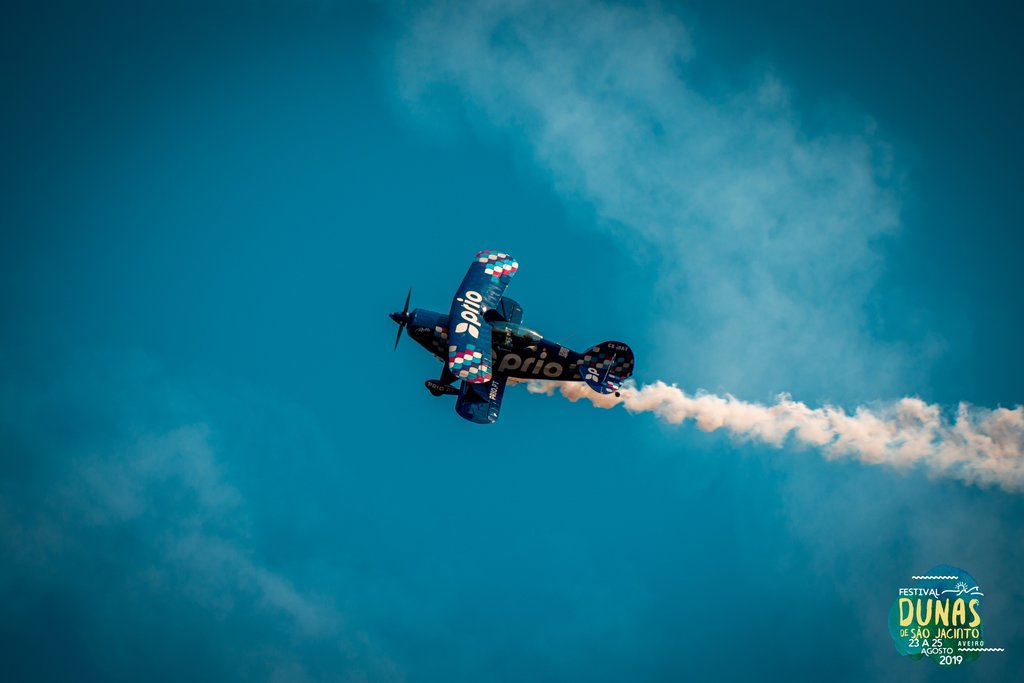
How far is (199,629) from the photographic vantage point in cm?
7319

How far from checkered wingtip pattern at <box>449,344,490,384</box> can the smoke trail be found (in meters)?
5.20

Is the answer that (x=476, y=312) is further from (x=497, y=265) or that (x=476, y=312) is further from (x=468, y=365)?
(x=497, y=265)

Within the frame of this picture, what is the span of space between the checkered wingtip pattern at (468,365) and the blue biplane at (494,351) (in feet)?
1.96

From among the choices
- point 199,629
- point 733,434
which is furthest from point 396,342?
point 199,629

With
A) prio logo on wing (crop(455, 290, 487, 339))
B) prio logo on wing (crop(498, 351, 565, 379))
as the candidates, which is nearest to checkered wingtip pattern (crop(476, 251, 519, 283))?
prio logo on wing (crop(455, 290, 487, 339))

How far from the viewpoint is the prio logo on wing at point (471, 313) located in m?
33.9

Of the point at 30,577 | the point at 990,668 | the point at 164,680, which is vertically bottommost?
the point at 164,680

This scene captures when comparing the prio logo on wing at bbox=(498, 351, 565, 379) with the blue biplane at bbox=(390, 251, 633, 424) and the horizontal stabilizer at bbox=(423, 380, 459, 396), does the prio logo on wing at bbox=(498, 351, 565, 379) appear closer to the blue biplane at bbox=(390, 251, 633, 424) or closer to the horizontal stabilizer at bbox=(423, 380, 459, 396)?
the blue biplane at bbox=(390, 251, 633, 424)

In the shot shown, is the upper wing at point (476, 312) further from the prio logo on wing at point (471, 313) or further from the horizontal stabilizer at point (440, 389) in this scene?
the horizontal stabilizer at point (440, 389)

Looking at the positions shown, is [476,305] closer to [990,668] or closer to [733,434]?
[733,434]

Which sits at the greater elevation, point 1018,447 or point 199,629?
point 1018,447

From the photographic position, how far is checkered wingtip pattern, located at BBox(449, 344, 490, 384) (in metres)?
32.6

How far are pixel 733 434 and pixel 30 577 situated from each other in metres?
67.0

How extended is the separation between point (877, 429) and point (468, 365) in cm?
1896
